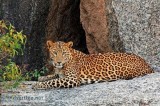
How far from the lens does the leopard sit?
41.2 ft

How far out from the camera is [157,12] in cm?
1382

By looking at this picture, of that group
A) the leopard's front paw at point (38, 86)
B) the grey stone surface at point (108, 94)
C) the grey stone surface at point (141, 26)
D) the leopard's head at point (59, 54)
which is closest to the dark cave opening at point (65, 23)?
the grey stone surface at point (141, 26)

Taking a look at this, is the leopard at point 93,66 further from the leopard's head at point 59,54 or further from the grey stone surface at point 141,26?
the grey stone surface at point 141,26

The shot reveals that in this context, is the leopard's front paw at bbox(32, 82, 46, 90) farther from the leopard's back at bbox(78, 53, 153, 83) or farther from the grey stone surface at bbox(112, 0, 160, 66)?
the grey stone surface at bbox(112, 0, 160, 66)

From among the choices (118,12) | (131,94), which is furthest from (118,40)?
(131,94)

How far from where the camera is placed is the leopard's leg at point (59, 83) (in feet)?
40.0

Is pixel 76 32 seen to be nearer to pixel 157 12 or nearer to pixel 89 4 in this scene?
pixel 89 4

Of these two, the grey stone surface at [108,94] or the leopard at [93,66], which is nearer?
the grey stone surface at [108,94]

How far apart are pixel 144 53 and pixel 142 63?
1.18 meters

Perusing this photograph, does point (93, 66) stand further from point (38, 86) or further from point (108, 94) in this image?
point (108, 94)

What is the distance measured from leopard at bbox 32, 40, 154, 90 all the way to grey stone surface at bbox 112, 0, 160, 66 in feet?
3.13

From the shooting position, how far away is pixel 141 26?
45.6 feet

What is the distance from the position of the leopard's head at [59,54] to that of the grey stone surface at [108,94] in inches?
27.0

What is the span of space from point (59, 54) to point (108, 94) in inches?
66.1
